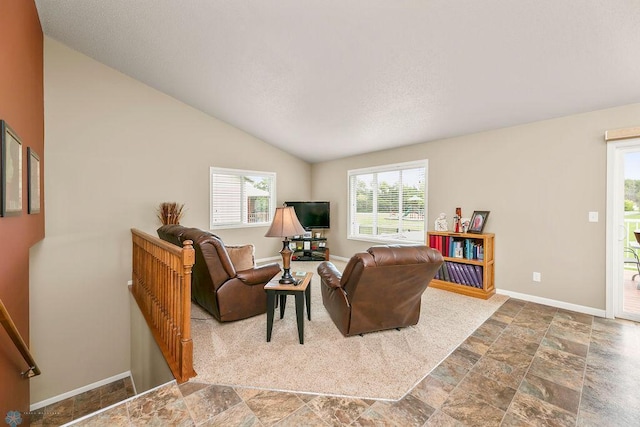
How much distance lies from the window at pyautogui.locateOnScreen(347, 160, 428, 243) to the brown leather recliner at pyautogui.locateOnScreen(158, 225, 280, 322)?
3.01m

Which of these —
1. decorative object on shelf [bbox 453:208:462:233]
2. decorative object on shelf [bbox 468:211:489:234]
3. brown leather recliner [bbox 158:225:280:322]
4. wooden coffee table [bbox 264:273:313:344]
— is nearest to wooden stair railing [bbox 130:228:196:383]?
brown leather recliner [bbox 158:225:280:322]

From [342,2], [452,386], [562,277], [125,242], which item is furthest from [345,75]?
[125,242]

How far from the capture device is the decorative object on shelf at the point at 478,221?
4.20 meters

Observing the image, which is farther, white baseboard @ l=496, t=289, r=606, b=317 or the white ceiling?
white baseboard @ l=496, t=289, r=606, b=317

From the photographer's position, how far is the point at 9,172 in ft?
6.49

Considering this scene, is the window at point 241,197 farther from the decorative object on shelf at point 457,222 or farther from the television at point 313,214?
the decorative object on shelf at point 457,222

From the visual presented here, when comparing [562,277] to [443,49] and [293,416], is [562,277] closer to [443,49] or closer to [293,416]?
[443,49]

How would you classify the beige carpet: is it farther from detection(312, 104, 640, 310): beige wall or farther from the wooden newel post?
detection(312, 104, 640, 310): beige wall

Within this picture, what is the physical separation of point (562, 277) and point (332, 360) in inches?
131

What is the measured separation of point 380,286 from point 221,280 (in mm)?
1648

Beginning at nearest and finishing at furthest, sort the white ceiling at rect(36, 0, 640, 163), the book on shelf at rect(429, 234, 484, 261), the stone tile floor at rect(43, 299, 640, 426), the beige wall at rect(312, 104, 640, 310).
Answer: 1. the stone tile floor at rect(43, 299, 640, 426)
2. the white ceiling at rect(36, 0, 640, 163)
3. the beige wall at rect(312, 104, 640, 310)
4. the book on shelf at rect(429, 234, 484, 261)

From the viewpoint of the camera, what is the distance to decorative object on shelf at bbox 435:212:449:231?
15.0 ft

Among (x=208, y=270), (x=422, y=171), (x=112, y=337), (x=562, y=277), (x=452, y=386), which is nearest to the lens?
(x=452, y=386)

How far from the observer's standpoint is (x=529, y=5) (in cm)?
209
